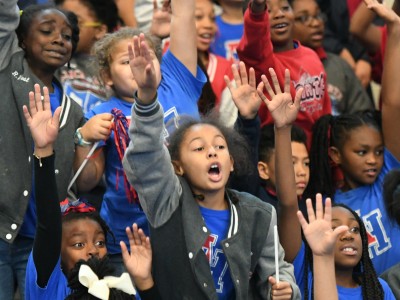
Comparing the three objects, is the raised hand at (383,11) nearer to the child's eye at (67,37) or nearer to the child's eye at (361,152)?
the child's eye at (361,152)

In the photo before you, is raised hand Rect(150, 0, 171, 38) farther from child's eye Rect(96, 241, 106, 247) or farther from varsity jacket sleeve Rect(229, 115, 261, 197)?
child's eye Rect(96, 241, 106, 247)

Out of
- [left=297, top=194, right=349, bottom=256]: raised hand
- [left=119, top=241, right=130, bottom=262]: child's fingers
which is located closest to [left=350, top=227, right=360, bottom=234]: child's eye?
[left=297, top=194, right=349, bottom=256]: raised hand

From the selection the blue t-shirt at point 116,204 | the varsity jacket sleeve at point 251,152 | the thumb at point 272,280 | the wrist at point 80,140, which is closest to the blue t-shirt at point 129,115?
the blue t-shirt at point 116,204

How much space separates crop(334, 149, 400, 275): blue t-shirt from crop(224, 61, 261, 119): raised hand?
1.00 metres

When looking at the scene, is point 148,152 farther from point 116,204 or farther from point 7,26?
point 7,26

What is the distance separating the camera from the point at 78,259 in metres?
5.55

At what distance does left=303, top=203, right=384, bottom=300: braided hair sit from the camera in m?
5.85

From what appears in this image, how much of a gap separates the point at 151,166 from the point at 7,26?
1.11m

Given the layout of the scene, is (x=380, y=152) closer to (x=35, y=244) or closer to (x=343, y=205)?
(x=343, y=205)

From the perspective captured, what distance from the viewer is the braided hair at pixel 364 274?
585 cm

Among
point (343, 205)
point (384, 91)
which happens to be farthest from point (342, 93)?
point (343, 205)

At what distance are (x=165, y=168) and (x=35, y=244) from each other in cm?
63

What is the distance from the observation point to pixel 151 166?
5141 mm

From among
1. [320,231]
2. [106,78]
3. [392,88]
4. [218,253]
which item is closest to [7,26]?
[106,78]
